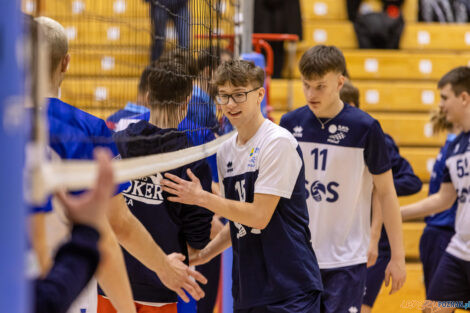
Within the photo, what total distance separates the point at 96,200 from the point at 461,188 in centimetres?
306

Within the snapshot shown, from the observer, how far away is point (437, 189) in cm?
446

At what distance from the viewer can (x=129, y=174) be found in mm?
1585

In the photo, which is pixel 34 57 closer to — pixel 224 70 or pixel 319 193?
pixel 224 70

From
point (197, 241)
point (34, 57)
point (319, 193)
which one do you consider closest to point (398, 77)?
point (319, 193)

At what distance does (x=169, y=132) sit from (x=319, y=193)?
0.96 metres

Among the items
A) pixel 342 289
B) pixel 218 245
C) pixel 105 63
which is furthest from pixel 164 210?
pixel 105 63

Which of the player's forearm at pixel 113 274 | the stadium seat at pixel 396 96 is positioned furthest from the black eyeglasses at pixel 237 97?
the stadium seat at pixel 396 96

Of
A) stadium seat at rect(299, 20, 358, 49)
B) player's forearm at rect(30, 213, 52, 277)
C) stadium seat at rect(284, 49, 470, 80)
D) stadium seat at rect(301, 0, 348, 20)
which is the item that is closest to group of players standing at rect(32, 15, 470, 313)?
player's forearm at rect(30, 213, 52, 277)

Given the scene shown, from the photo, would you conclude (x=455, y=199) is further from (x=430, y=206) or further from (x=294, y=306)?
(x=294, y=306)

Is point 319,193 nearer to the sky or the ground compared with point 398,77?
nearer to the ground

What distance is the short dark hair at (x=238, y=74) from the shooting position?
2.50 metres

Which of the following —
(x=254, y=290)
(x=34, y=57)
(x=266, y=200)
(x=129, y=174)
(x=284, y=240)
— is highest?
(x=34, y=57)

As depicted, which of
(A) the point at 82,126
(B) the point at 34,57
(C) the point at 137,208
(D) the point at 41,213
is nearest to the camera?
(B) the point at 34,57

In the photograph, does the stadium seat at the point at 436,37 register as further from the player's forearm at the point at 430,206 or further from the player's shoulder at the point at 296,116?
the player's shoulder at the point at 296,116
